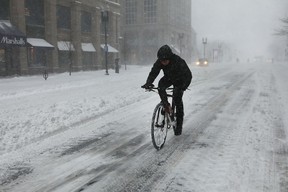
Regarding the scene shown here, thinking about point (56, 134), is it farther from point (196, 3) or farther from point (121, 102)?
point (196, 3)

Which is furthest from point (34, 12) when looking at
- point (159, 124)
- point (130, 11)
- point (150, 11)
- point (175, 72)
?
point (130, 11)

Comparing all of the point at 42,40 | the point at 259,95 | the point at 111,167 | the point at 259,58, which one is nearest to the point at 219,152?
the point at 111,167

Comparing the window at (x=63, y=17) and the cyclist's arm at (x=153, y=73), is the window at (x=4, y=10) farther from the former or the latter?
the cyclist's arm at (x=153, y=73)

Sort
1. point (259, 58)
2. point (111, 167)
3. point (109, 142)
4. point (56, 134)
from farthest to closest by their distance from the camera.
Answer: point (259, 58)
point (56, 134)
point (109, 142)
point (111, 167)

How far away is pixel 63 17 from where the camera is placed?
3581 cm

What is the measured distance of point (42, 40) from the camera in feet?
104

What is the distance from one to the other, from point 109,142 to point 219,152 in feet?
7.04

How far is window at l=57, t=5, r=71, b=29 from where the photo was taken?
35188 mm

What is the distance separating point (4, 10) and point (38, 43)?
399cm

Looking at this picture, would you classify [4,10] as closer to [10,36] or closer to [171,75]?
[10,36]

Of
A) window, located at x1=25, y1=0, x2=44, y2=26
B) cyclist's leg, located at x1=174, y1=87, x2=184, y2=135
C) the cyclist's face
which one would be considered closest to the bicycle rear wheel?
cyclist's leg, located at x1=174, y1=87, x2=184, y2=135

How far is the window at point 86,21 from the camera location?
1559 inches

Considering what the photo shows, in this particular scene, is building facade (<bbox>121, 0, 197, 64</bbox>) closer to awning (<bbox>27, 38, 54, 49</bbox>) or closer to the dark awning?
awning (<bbox>27, 38, 54, 49</bbox>)

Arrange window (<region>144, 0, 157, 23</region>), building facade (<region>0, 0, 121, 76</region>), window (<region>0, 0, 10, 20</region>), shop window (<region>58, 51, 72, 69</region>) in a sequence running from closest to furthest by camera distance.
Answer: window (<region>0, 0, 10, 20</region>) < building facade (<region>0, 0, 121, 76</region>) < shop window (<region>58, 51, 72, 69</region>) < window (<region>144, 0, 157, 23</region>)
